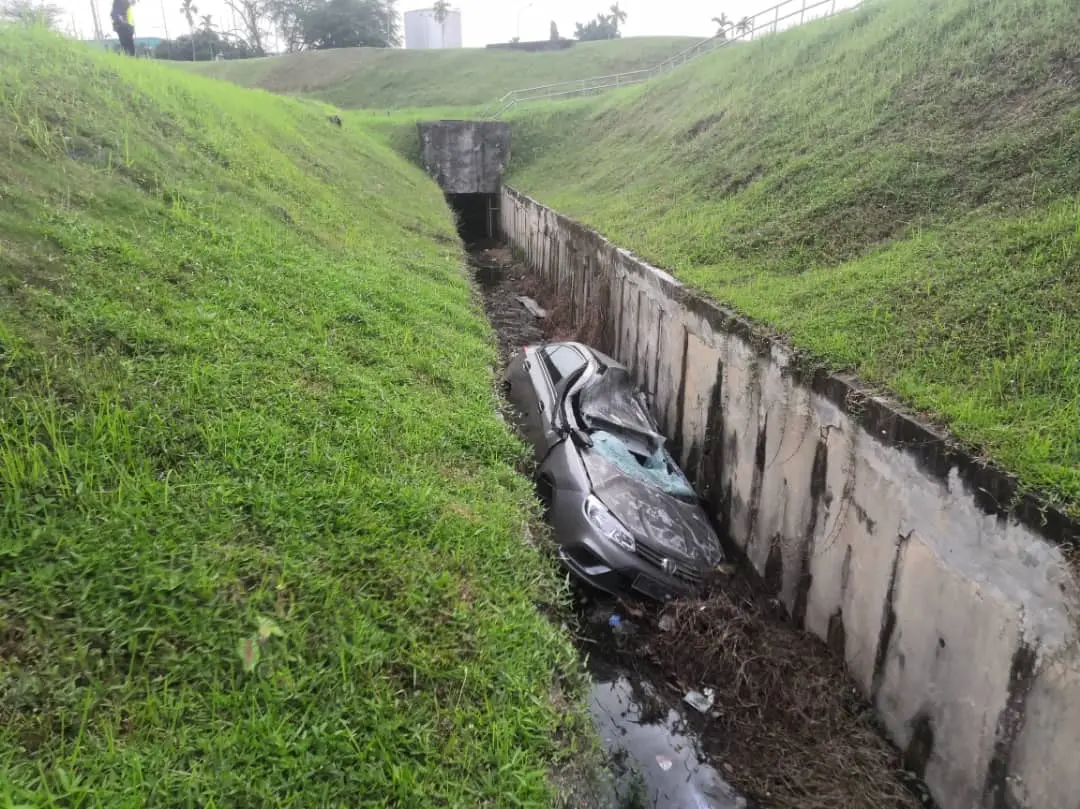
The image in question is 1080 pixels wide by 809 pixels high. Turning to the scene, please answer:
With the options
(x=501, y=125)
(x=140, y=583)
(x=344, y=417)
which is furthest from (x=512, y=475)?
(x=501, y=125)

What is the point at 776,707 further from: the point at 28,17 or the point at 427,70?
the point at 427,70

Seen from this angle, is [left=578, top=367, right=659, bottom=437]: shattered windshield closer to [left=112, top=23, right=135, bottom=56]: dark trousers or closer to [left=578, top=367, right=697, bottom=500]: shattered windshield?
[left=578, top=367, right=697, bottom=500]: shattered windshield

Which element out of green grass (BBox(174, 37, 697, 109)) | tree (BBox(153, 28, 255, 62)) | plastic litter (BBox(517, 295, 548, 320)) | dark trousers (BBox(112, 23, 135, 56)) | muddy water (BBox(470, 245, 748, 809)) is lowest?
muddy water (BBox(470, 245, 748, 809))

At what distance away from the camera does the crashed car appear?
5023 millimetres

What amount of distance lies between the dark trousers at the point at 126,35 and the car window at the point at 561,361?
1160cm

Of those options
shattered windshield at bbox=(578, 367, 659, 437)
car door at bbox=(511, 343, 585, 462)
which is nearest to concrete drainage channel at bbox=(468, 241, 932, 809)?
car door at bbox=(511, 343, 585, 462)

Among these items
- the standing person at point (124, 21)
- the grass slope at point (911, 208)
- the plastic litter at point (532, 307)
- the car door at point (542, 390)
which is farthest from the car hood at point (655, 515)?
the standing person at point (124, 21)

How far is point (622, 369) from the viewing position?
7367mm

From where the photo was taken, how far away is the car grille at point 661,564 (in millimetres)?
5051

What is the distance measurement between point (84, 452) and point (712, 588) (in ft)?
13.8

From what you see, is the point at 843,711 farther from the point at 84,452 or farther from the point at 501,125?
the point at 501,125

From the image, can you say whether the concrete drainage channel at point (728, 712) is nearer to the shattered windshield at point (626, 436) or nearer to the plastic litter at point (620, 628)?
the plastic litter at point (620, 628)

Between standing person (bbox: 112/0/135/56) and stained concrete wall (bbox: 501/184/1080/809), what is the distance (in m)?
12.6

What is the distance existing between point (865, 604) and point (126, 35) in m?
16.1
